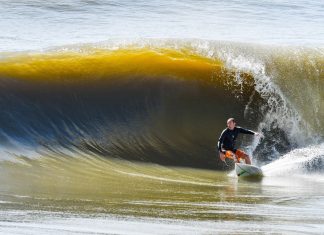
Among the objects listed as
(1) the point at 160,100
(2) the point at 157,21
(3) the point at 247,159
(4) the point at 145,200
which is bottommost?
(3) the point at 247,159

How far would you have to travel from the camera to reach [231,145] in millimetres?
13992

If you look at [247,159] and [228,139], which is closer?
[247,159]

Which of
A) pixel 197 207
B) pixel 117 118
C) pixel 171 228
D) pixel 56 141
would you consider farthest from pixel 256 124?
pixel 171 228

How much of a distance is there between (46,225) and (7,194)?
2.17 meters

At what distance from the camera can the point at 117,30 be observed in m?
22.3

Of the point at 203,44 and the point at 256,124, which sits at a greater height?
the point at 203,44

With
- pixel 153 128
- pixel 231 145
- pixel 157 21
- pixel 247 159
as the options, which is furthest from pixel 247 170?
pixel 157 21

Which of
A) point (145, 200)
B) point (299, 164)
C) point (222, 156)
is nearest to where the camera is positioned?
point (145, 200)

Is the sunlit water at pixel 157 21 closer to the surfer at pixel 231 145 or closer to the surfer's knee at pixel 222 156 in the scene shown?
the surfer at pixel 231 145

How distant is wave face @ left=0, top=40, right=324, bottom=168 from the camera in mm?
14688

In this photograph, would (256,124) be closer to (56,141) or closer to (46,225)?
(56,141)

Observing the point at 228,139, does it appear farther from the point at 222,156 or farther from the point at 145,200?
the point at 145,200

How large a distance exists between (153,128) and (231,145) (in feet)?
7.23

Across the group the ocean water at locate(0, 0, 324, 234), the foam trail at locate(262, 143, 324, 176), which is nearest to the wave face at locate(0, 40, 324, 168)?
the ocean water at locate(0, 0, 324, 234)
